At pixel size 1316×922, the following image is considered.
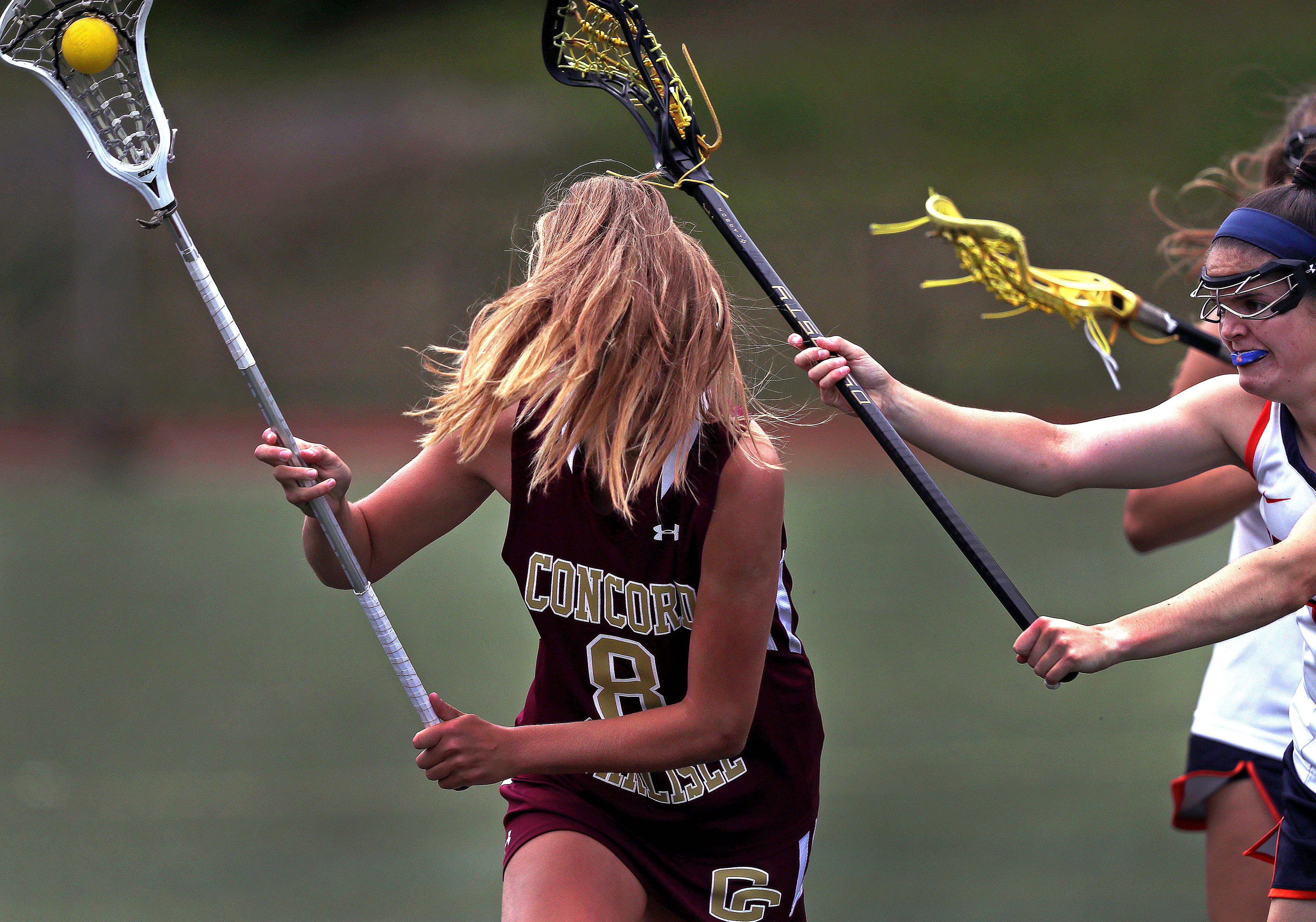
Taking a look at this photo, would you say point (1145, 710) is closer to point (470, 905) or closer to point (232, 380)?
point (470, 905)

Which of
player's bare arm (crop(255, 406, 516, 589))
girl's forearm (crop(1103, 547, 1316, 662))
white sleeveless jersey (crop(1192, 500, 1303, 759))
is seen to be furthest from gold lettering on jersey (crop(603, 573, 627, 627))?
white sleeveless jersey (crop(1192, 500, 1303, 759))

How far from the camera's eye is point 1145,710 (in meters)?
5.54

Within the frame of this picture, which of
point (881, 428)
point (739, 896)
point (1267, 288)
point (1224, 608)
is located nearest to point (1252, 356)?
point (1267, 288)

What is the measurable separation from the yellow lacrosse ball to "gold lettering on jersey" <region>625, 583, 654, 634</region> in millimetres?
1166

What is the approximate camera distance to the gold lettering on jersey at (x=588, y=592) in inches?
85.6

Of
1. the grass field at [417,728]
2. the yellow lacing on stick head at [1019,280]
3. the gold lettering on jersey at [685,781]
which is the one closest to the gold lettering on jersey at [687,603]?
the gold lettering on jersey at [685,781]

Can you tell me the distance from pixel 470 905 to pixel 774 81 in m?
22.7

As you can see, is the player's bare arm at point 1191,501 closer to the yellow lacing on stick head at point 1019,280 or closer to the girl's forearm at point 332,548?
the yellow lacing on stick head at point 1019,280

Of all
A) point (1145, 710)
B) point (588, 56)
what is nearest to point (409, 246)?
point (1145, 710)

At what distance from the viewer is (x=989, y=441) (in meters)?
2.46

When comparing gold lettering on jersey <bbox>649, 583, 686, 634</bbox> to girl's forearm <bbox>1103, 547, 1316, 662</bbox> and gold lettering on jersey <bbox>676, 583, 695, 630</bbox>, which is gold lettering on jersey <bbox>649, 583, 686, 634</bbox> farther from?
girl's forearm <bbox>1103, 547, 1316, 662</bbox>

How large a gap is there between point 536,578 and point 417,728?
337 cm

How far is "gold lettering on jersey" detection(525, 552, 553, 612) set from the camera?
221 centimetres

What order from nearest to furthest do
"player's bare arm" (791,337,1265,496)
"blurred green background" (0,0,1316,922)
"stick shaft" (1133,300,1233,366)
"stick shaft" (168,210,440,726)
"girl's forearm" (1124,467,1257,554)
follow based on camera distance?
"stick shaft" (168,210,440,726)
"player's bare arm" (791,337,1265,496)
"girl's forearm" (1124,467,1257,554)
"stick shaft" (1133,300,1233,366)
"blurred green background" (0,0,1316,922)
